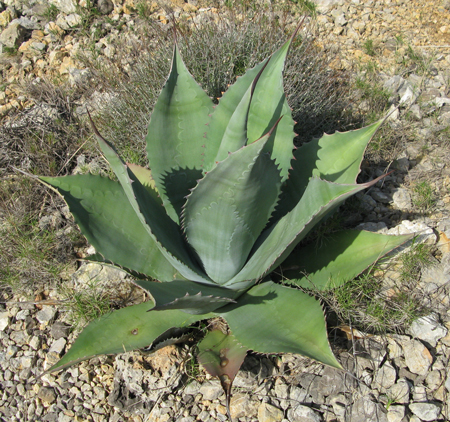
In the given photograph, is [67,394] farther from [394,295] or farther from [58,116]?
[58,116]

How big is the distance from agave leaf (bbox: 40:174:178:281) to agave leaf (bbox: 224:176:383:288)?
14.8 inches

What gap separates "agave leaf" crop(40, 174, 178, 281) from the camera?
1695 millimetres

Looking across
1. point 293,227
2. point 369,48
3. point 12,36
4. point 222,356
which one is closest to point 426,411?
point 222,356

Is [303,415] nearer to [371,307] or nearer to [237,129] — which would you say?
[371,307]

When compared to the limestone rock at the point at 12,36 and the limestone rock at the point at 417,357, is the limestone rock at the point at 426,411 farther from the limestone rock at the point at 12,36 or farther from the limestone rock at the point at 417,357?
the limestone rock at the point at 12,36

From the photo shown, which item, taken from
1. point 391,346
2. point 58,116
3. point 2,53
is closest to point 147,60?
point 58,116

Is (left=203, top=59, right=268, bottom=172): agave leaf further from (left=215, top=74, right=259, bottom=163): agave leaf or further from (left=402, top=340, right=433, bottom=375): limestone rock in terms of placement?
(left=402, top=340, right=433, bottom=375): limestone rock

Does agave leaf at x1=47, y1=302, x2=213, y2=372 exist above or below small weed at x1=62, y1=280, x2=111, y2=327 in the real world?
above

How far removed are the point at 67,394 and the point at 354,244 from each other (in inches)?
63.1

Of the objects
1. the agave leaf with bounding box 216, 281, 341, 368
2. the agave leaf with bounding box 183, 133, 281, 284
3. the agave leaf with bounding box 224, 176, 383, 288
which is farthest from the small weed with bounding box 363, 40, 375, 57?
the agave leaf with bounding box 216, 281, 341, 368

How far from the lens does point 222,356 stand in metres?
1.79

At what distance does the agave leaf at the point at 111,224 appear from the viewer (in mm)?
1695

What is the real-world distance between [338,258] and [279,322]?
48cm

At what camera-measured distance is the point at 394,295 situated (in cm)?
211
